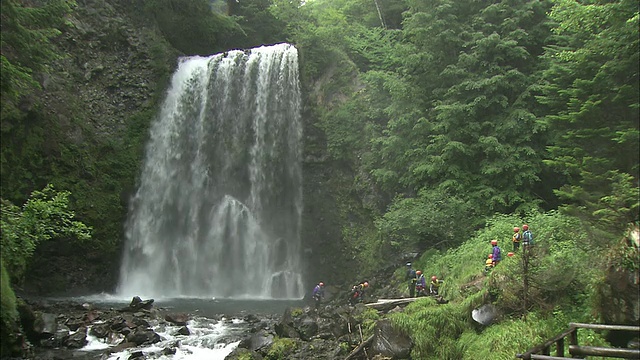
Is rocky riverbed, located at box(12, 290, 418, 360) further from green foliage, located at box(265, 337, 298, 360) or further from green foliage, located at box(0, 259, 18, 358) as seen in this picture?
green foliage, located at box(0, 259, 18, 358)

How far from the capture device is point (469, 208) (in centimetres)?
1584

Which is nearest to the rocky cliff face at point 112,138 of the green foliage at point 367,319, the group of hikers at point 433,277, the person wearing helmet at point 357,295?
the person wearing helmet at point 357,295

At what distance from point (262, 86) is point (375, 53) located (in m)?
6.93

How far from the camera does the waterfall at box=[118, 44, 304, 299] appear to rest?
23.6 m

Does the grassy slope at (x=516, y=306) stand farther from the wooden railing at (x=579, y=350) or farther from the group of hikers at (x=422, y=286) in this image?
the group of hikers at (x=422, y=286)

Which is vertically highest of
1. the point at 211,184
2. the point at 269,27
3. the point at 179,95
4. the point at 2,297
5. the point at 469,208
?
the point at 269,27

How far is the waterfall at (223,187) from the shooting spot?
23609 millimetres

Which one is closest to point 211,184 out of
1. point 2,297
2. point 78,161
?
point 78,161

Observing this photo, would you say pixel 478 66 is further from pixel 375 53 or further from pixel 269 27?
pixel 269 27

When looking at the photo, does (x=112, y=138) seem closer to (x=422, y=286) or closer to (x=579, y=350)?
(x=422, y=286)

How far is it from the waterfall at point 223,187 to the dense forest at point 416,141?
97cm

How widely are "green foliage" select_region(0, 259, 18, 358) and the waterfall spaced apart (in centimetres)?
1376

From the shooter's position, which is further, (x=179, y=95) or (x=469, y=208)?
(x=179, y=95)

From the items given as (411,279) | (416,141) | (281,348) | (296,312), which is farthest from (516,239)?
(416,141)
